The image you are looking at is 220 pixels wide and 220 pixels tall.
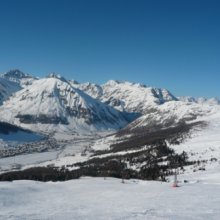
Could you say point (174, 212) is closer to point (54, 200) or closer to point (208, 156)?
point (54, 200)

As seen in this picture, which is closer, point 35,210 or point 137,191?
point 35,210

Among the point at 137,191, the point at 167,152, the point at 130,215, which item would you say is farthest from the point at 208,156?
the point at 130,215

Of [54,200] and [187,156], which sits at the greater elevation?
[187,156]

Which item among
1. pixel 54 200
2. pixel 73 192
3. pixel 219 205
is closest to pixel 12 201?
pixel 54 200

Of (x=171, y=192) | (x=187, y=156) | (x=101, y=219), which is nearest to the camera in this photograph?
(x=101, y=219)

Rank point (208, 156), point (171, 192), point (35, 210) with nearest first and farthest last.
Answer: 1. point (35, 210)
2. point (171, 192)
3. point (208, 156)

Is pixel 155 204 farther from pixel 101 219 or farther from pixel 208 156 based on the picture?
pixel 208 156
